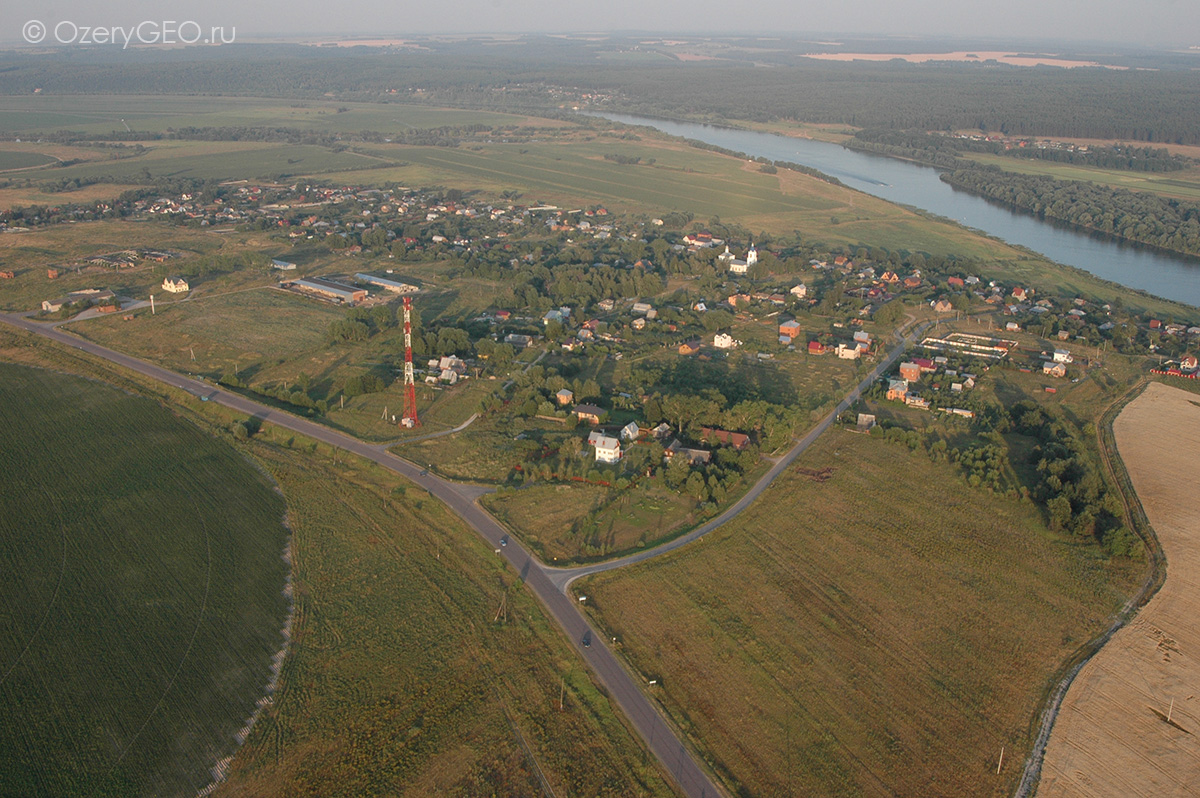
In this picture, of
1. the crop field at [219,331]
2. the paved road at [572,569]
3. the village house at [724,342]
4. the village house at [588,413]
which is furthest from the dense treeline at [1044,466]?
the crop field at [219,331]

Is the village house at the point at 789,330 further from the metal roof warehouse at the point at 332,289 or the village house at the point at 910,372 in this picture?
the metal roof warehouse at the point at 332,289

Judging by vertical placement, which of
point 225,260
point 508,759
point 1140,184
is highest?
point 1140,184

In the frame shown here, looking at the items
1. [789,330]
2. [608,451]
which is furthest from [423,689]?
[789,330]

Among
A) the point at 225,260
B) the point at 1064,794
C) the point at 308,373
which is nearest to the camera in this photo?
the point at 1064,794

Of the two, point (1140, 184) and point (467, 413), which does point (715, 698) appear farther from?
point (1140, 184)

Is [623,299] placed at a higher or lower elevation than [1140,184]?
lower

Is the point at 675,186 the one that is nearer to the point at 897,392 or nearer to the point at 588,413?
the point at 897,392

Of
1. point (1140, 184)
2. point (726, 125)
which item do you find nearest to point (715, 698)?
point (1140, 184)
